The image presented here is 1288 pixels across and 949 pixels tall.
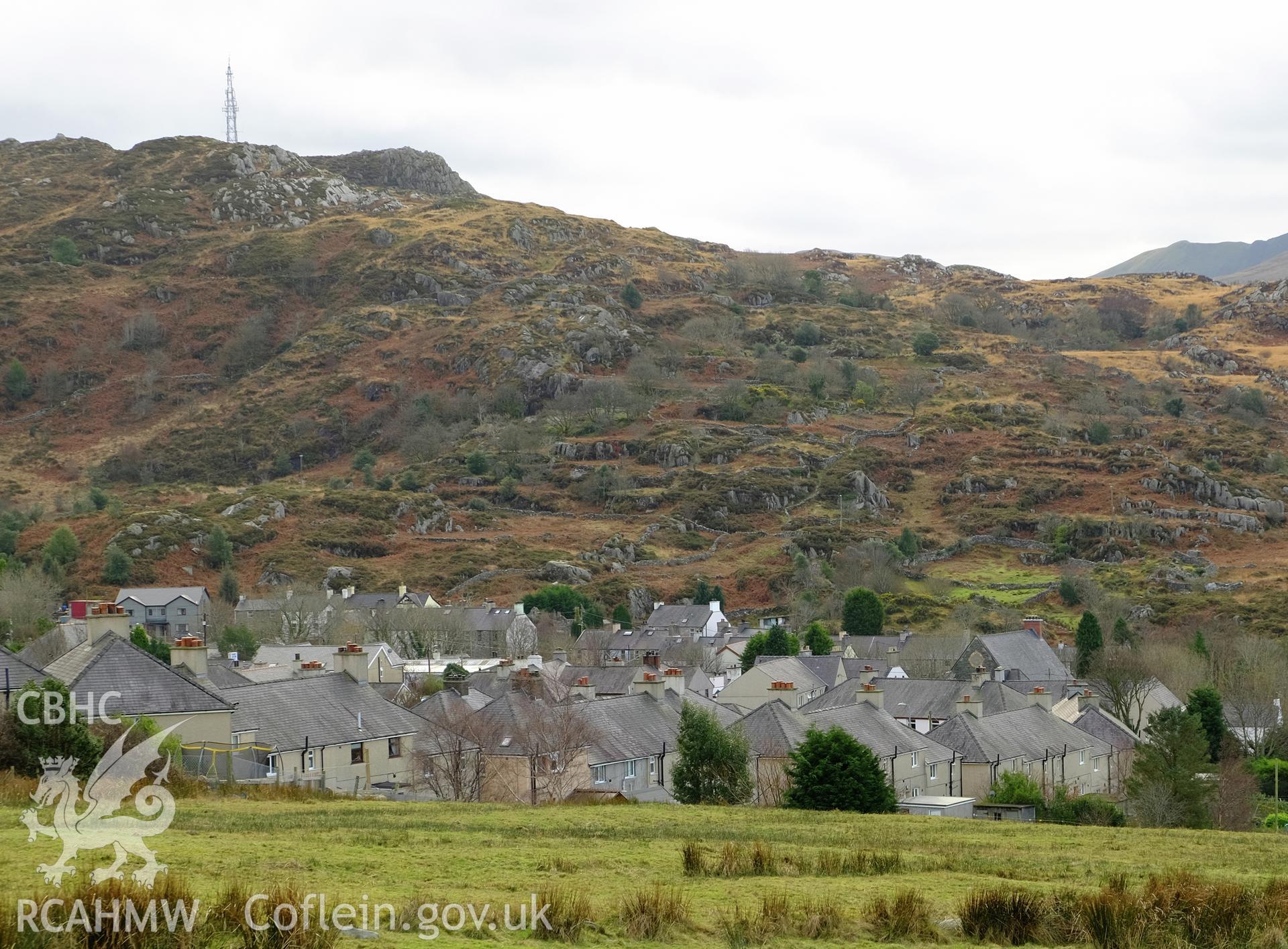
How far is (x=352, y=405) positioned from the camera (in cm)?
15900

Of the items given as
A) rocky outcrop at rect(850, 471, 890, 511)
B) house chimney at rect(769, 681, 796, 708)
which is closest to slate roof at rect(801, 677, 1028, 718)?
house chimney at rect(769, 681, 796, 708)

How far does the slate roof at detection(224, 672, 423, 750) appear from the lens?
33.2 meters

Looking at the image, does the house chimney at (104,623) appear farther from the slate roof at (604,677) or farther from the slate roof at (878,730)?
the slate roof at (604,677)

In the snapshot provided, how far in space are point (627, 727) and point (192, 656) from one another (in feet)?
43.8

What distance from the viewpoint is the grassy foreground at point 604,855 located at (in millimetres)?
14078

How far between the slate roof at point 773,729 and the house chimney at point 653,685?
199 inches

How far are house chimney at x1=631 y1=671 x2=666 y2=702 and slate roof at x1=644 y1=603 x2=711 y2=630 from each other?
44.9 metres

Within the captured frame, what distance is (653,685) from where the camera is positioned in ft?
147

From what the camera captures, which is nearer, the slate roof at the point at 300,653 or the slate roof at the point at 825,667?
the slate roof at the point at 300,653

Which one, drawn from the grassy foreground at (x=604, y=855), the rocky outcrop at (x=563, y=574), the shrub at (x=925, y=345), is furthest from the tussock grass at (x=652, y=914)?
the shrub at (x=925, y=345)

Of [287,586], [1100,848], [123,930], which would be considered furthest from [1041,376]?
[123,930]

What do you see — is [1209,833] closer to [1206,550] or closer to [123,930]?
[123,930]

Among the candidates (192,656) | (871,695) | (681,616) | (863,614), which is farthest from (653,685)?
(681,616)

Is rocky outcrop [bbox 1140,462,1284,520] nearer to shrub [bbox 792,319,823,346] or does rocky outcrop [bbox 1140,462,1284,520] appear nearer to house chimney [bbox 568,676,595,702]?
shrub [bbox 792,319,823,346]
